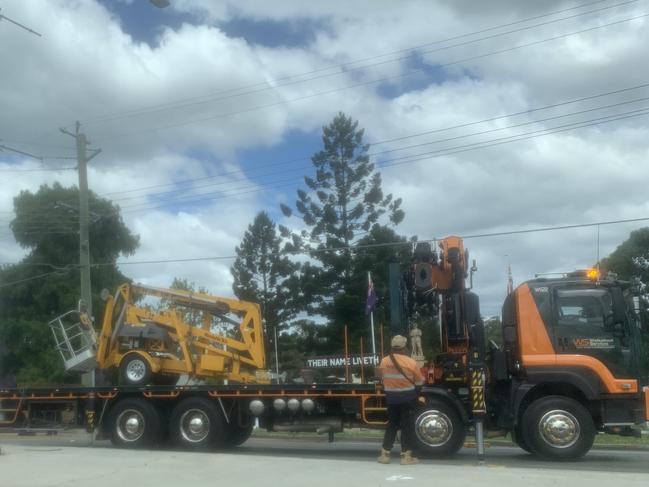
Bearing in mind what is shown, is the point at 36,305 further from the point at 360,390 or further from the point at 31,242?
the point at 360,390

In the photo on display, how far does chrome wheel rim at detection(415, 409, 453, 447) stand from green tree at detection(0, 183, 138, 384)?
97.4 feet

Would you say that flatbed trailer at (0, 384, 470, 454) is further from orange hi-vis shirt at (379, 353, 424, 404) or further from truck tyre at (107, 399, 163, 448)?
orange hi-vis shirt at (379, 353, 424, 404)

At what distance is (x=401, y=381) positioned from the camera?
10.6 m

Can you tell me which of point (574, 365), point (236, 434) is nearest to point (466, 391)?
point (574, 365)

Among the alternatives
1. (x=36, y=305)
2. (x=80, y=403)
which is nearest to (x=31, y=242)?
(x=36, y=305)

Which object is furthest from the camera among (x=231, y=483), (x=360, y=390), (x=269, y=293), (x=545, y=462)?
(x=269, y=293)

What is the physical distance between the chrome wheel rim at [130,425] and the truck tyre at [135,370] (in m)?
0.70

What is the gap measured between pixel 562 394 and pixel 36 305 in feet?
114

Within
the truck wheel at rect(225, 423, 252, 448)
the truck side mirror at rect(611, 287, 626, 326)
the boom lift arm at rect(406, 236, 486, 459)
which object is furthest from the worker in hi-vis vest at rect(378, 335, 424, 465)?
the truck wheel at rect(225, 423, 252, 448)

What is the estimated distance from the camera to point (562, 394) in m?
11.6

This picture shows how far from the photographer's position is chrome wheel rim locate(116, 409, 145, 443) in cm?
1379

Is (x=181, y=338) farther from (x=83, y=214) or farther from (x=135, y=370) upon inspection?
(x=83, y=214)

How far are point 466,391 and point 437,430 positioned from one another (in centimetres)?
78

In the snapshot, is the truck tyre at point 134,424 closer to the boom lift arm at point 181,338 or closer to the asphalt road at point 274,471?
the boom lift arm at point 181,338
